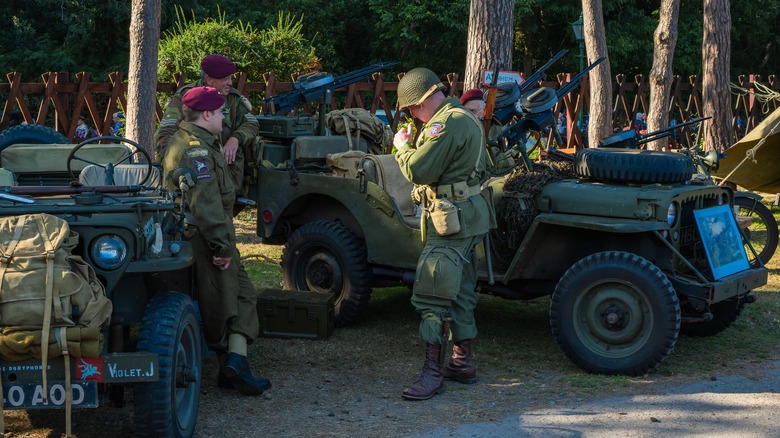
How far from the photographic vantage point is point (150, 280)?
5637 millimetres

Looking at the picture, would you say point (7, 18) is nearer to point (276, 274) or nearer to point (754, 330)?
point (276, 274)

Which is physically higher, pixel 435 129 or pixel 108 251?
pixel 435 129

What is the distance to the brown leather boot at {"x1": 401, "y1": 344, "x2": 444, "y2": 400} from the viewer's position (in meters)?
6.17

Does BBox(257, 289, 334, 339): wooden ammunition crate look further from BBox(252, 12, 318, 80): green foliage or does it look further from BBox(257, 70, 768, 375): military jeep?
BBox(252, 12, 318, 80): green foliage

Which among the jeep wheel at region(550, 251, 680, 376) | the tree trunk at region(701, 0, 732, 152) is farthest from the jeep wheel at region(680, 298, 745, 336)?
the tree trunk at region(701, 0, 732, 152)

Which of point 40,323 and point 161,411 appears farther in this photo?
point 161,411

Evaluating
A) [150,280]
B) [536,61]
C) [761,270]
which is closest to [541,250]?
[761,270]

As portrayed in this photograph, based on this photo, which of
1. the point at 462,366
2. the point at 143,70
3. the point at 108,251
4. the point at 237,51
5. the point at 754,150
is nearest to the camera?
the point at 108,251

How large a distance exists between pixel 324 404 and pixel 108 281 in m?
1.77

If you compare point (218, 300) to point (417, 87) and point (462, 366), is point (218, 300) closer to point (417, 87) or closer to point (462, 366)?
point (462, 366)

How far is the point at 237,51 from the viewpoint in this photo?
52.2ft

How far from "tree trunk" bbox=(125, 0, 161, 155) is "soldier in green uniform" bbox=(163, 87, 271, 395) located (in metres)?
5.32

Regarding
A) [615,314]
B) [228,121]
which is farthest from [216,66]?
[615,314]

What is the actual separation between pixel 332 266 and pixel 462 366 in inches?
65.8
